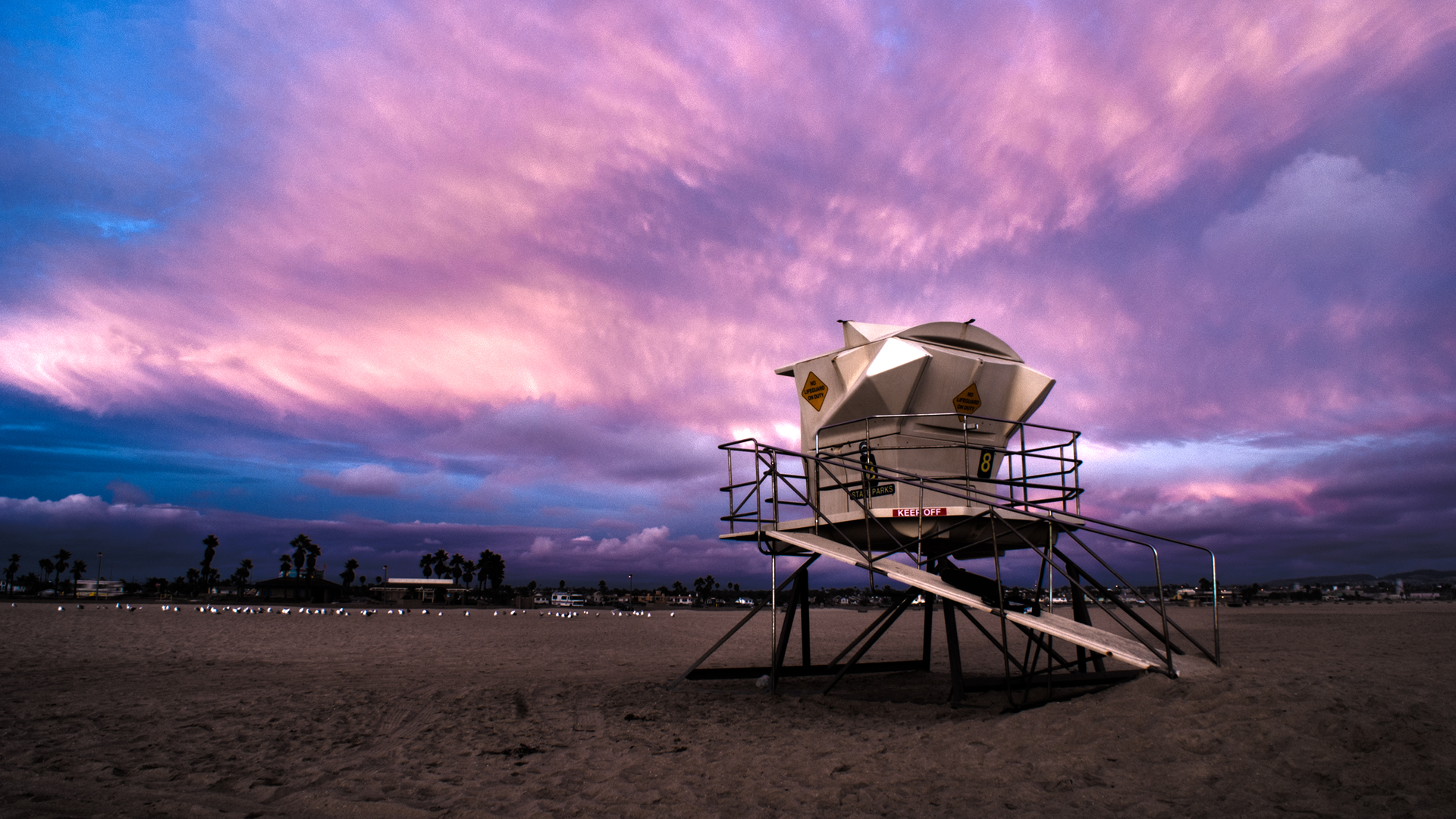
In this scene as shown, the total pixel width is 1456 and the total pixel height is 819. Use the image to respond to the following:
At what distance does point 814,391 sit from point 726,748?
5.74 meters

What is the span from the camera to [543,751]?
26.4 ft

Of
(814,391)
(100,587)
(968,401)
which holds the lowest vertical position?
(100,587)

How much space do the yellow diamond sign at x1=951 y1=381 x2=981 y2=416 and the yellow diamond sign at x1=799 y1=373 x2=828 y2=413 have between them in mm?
2050

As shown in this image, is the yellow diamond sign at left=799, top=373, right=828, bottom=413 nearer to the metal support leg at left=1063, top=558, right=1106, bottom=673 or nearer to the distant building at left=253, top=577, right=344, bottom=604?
the metal support leg at left=1063, top=558, right=1106, bottom=673

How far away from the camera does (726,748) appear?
816cm

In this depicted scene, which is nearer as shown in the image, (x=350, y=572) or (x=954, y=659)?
(x=954, y=659)

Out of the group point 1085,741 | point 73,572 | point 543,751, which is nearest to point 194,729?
point 543,751

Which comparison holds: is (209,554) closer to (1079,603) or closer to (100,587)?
(100,587)

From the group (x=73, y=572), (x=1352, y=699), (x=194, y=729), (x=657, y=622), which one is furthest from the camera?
(x=73, y=572)

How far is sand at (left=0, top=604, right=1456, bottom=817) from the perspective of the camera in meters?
5.66

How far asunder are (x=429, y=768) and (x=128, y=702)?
6.89 metres

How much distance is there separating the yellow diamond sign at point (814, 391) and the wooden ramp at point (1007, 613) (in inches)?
85.4

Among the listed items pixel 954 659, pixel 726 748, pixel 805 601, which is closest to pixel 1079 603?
pixel 954 659

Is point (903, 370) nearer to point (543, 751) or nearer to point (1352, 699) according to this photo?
point (1352, 699)
